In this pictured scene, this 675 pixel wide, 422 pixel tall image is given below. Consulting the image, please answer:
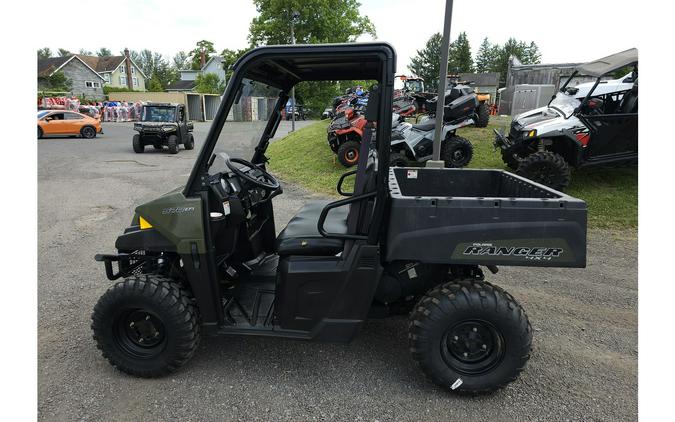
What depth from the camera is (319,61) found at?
260 cm

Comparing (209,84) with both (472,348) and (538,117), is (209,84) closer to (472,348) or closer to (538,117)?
(538,117)

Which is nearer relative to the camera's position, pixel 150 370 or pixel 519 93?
pixel 150 370

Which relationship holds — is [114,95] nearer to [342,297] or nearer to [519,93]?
[519,93]

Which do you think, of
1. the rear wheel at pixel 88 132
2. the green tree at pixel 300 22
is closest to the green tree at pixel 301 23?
the green tree at pixel 300 22

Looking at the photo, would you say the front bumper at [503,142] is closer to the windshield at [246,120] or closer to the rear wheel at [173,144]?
the windshield at [246,120]

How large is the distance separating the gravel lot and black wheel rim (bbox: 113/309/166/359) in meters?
0.19

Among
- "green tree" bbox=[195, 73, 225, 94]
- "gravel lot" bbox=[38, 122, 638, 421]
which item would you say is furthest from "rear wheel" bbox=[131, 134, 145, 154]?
"green tree" bbox=[195, 73, 225, 94]

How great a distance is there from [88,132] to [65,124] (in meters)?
1.00

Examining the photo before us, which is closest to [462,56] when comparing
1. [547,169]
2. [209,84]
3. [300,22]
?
[209,84]

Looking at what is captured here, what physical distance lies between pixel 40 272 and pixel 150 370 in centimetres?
263

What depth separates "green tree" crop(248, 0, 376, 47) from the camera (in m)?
29.8

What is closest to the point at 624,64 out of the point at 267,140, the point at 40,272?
the point at 267,140

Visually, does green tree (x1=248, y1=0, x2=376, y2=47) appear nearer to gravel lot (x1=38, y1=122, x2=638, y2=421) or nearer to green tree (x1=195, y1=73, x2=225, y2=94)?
green tree (x1=195, y1=73, x2=225, y2=94)

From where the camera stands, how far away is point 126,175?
10.6 metres
